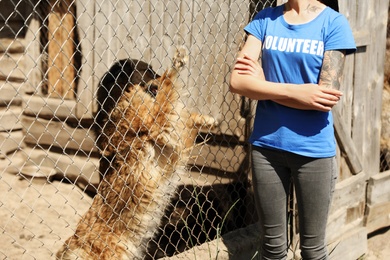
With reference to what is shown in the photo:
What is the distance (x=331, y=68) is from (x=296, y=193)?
745 mm

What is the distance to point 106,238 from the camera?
434 cm

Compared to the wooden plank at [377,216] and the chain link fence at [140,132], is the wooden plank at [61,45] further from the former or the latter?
the wooden plank at [377,216]

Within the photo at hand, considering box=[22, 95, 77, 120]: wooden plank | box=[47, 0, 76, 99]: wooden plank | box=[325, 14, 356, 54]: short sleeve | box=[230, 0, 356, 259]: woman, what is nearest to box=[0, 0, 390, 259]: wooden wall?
box=[47, 0, 76, 99]: wooden plank

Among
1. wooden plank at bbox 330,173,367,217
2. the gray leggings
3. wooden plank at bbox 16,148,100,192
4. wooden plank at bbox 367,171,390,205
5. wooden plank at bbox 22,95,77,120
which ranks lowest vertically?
wooden plank at bbox 16,148,100,192

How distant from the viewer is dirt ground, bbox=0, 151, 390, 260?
523cm

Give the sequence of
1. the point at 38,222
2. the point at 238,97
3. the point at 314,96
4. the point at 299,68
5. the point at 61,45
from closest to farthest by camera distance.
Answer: the point at 314,96
the point at 299,68
the point at 238,97
the point at 38,222
the point at 61,45

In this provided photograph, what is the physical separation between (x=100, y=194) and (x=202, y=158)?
1.49 meters

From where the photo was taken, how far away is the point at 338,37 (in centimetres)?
295

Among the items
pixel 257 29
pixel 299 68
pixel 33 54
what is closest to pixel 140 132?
pixel 257 29

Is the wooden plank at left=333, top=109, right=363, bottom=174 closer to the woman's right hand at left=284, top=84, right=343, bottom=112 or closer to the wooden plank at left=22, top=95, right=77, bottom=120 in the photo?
the woman's right hand at left=284, top=84, right=343, bottom=112

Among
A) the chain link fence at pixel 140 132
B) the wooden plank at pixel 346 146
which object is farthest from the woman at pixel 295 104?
the wooden plank at pixel 346 146

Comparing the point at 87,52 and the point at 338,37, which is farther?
the point at 87,52

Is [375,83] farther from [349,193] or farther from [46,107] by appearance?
[46,107]

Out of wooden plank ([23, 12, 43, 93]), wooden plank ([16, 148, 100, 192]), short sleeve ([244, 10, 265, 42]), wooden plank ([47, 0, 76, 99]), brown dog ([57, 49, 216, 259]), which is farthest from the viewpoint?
wooden plank ([23, 12, 43, 93])
